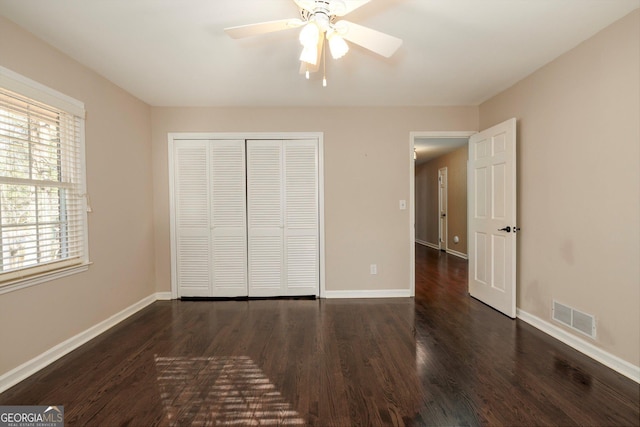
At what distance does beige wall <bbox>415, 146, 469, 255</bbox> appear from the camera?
6195 millimetres

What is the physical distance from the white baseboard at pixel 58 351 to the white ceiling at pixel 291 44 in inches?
93.4

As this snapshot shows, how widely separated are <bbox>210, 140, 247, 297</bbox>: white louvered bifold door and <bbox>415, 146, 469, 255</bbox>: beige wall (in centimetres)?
483

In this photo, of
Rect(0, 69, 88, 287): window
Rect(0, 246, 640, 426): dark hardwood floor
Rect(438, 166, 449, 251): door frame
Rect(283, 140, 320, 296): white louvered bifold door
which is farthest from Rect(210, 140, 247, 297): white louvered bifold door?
Rect(438, 166, 449, 251): door frame

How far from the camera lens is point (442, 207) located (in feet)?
23.7

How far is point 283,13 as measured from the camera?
188 centimetres

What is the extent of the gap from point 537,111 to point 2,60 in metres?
4.25

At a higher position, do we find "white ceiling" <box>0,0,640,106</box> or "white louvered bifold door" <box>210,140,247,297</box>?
"white ceiling" <box>0,0,640,106</box>

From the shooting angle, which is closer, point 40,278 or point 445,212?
point 40,278

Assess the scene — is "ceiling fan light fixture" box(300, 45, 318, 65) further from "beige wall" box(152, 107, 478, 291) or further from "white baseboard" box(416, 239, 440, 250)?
"white baseboard" box(416, 239, 440, 250)

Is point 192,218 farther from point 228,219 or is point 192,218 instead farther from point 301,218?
point 301,218

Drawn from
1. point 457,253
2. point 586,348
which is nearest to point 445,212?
point 457,253

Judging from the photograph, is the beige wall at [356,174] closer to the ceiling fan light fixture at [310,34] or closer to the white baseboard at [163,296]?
the white baseboard at [163,296]

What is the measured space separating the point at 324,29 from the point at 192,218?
2.75 meters

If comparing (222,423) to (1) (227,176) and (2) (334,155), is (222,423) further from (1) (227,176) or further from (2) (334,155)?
(2) (334,155)
